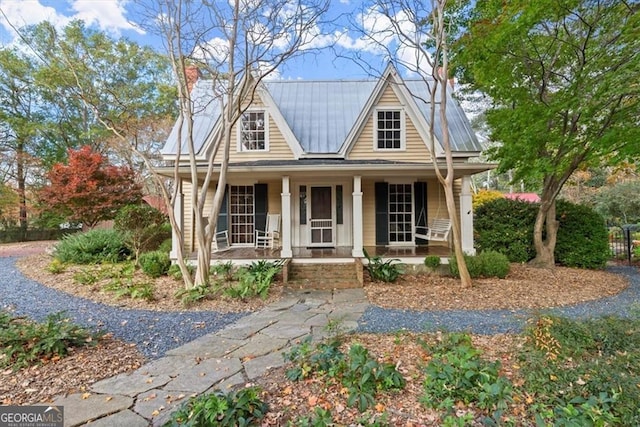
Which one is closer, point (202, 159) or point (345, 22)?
point (345, 22)

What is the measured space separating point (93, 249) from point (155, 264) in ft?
10.9

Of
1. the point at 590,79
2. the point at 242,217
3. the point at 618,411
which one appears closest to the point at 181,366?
the point at 618,411

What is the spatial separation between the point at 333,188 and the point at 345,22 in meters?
4.61

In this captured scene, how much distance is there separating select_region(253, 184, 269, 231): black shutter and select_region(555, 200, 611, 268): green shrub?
8.91 m

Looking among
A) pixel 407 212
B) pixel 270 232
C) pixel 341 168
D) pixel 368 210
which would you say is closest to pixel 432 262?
pixel 407 212

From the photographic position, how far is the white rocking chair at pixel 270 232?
10.2 metres

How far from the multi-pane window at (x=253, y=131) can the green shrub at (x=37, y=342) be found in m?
7.27

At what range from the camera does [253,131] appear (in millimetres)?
10398

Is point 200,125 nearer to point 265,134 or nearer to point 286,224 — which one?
point 265,134

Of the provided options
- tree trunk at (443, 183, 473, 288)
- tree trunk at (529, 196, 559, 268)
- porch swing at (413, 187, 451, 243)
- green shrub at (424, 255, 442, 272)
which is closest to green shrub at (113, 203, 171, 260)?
green shrub at (424, 255, 442, 272)

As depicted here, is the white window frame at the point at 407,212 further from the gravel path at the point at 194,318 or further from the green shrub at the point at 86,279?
the green shrub at the point at 86,279

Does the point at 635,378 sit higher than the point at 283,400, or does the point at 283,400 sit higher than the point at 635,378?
the point at 635,378

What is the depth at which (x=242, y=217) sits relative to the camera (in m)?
10.5

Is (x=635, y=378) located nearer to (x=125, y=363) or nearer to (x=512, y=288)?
(x=512, y=288)
